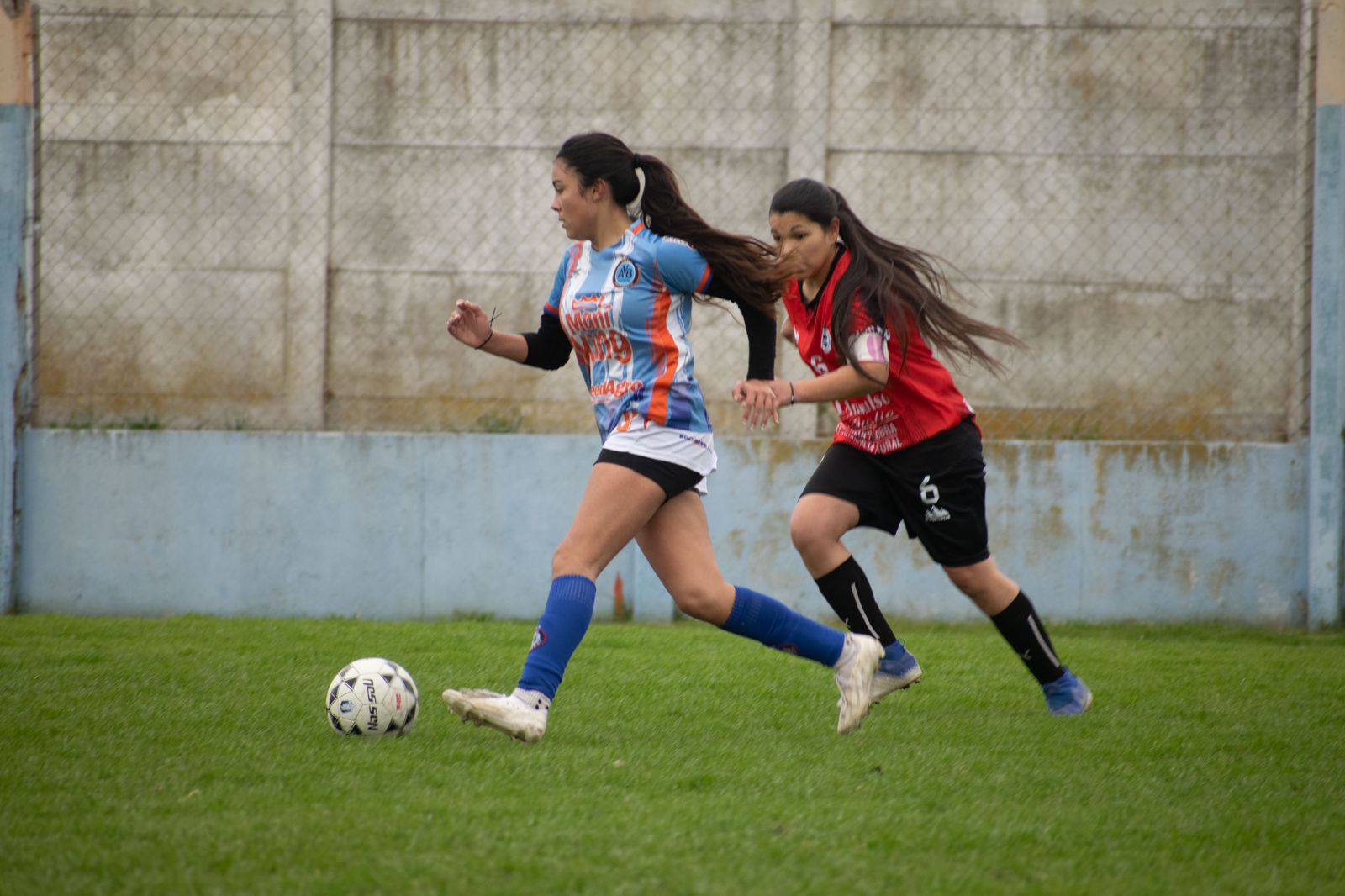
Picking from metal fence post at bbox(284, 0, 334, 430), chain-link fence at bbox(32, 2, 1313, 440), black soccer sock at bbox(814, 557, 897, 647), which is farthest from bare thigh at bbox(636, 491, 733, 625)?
metal fence post at bbox(284, 0, 334, 430)

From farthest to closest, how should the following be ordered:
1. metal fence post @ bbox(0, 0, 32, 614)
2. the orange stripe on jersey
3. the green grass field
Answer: metal fence post @ bbox(0, 0, 32, 614) < the orange stripe on jersey < the green grass field

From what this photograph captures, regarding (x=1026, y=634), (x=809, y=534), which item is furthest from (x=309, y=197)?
(x=1026, y=634)

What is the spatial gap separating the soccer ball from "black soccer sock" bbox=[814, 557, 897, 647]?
1.55 metres

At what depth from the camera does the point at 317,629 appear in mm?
7133

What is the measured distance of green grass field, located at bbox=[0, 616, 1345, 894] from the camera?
2945 mm

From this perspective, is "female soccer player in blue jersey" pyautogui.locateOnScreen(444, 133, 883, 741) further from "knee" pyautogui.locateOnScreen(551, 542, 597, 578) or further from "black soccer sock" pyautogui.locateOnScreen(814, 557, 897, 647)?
"black soccer sock" pyautogui.locateOnScreen(814, 557, 897, 647)

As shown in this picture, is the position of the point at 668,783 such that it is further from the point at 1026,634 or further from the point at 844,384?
the point at 1026,634

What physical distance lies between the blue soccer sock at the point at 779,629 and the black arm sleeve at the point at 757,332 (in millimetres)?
734

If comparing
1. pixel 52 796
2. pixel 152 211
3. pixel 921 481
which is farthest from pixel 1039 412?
pixel 52 796

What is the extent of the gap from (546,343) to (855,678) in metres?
1.57

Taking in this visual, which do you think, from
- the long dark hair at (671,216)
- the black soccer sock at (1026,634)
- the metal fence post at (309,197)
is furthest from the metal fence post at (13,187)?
the black soccer sock at (1026,634)

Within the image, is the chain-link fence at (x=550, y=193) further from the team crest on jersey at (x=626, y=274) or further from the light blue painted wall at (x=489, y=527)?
the team crest on jersey at (x=626, y=274)

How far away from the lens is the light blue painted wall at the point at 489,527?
26.8ft

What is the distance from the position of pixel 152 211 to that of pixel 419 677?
429cm
